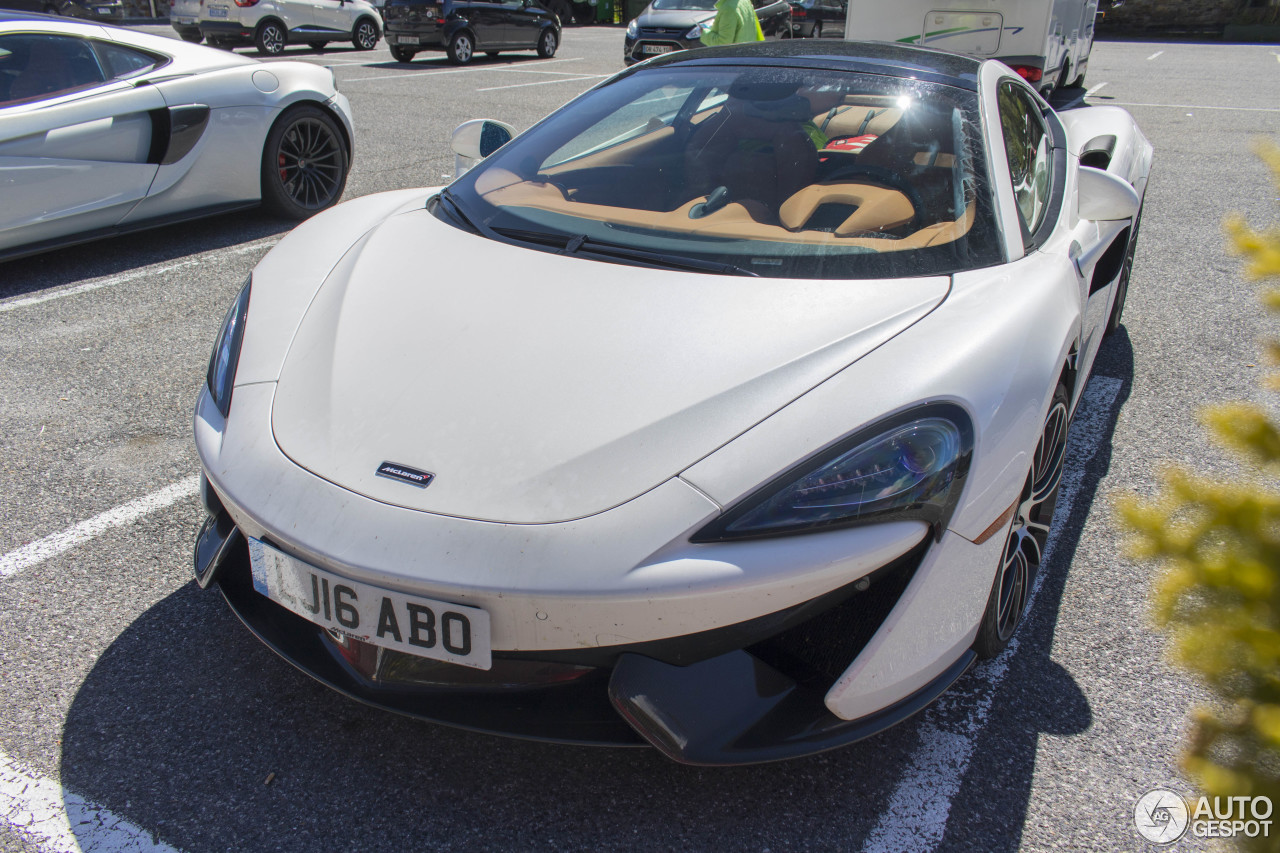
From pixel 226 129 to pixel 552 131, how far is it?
9.80 ft

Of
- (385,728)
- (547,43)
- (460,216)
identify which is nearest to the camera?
(385,728)

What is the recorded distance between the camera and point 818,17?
728 inches

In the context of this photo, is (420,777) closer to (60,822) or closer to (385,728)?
(385,728)

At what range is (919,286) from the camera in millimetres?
2045

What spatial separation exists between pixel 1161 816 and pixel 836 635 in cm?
76

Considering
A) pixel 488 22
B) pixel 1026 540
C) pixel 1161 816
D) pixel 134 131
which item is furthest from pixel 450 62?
pixel 1161 816

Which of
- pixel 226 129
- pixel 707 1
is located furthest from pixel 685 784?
pixel 707 1

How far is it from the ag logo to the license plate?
125 centimetres

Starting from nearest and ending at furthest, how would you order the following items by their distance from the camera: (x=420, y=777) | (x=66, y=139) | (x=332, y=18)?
(x=420, y=777), (x=66, y=139), (x=332, y=18)

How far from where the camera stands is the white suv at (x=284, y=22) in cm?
1509

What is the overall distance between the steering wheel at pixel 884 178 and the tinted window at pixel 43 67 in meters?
3.96

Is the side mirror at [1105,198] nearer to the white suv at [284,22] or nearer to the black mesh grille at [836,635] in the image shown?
the black mesh grille at [836,635]

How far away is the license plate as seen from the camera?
155cm

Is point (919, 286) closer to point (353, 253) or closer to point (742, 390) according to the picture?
point (742, 390)
